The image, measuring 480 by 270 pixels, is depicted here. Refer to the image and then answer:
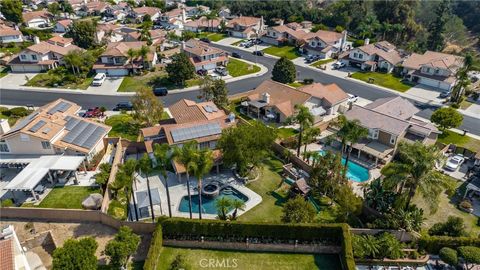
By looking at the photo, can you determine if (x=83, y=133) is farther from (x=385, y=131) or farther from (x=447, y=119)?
(x=447, y=119)

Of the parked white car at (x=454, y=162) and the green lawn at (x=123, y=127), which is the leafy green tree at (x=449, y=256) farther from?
the green lawn at (x=123, y=127)

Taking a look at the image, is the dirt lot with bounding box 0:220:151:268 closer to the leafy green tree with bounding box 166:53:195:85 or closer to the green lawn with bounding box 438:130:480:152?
the leafy green tree with bounding box 166:53:195:85

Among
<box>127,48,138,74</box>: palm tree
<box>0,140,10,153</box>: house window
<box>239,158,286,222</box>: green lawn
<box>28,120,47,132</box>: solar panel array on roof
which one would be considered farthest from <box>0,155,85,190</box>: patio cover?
<box>127,48,138,74</box>: palm tree

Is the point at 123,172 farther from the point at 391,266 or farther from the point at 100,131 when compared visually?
the point at 391,266

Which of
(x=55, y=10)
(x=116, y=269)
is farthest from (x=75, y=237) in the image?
(x=55, y=10)

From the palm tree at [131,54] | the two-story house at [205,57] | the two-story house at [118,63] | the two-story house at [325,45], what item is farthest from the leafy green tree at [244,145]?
the two-story house at [325,45]

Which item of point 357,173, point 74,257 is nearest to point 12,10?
point 74,257
